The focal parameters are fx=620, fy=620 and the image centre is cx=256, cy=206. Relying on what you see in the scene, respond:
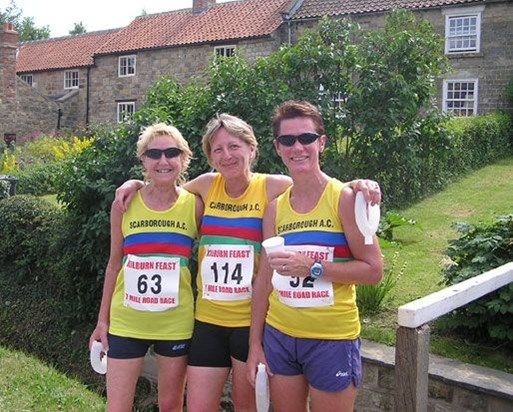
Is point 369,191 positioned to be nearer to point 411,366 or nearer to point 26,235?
point 411,366

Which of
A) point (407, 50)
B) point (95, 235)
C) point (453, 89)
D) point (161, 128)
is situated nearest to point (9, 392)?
point (95, 235)

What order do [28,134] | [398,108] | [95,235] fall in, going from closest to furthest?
[95,235], [398,108], [28,134]

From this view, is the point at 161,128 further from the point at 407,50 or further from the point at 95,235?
the point at 407,50

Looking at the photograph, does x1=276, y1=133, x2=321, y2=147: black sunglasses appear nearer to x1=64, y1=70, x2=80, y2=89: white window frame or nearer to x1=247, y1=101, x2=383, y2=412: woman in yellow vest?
x1=247, y1=101, x2=383, y2=412: woman in yellow vest

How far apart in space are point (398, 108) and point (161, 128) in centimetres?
470

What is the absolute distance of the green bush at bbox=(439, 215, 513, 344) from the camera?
15.3 feet

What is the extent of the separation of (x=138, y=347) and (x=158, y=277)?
411 mm

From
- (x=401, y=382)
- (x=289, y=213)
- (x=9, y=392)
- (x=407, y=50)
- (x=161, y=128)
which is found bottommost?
(x=9, y=392)

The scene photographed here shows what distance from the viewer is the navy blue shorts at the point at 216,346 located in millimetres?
3229

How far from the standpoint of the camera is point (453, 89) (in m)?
21.7

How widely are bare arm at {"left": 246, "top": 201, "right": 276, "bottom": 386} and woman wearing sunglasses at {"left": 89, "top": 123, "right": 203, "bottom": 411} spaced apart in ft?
1.40

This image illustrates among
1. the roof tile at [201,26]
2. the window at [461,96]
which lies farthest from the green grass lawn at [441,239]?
the roof tile at [201,26]

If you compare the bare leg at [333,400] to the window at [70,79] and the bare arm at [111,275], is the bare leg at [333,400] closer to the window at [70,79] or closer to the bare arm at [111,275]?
the bare arm at [111,275]

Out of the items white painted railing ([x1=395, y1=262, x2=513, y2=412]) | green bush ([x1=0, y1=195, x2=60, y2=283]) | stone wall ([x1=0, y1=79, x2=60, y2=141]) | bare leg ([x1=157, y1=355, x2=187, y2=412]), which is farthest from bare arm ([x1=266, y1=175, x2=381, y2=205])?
stone wall ([x1=0, y1=79, x2=60, y2=141])
